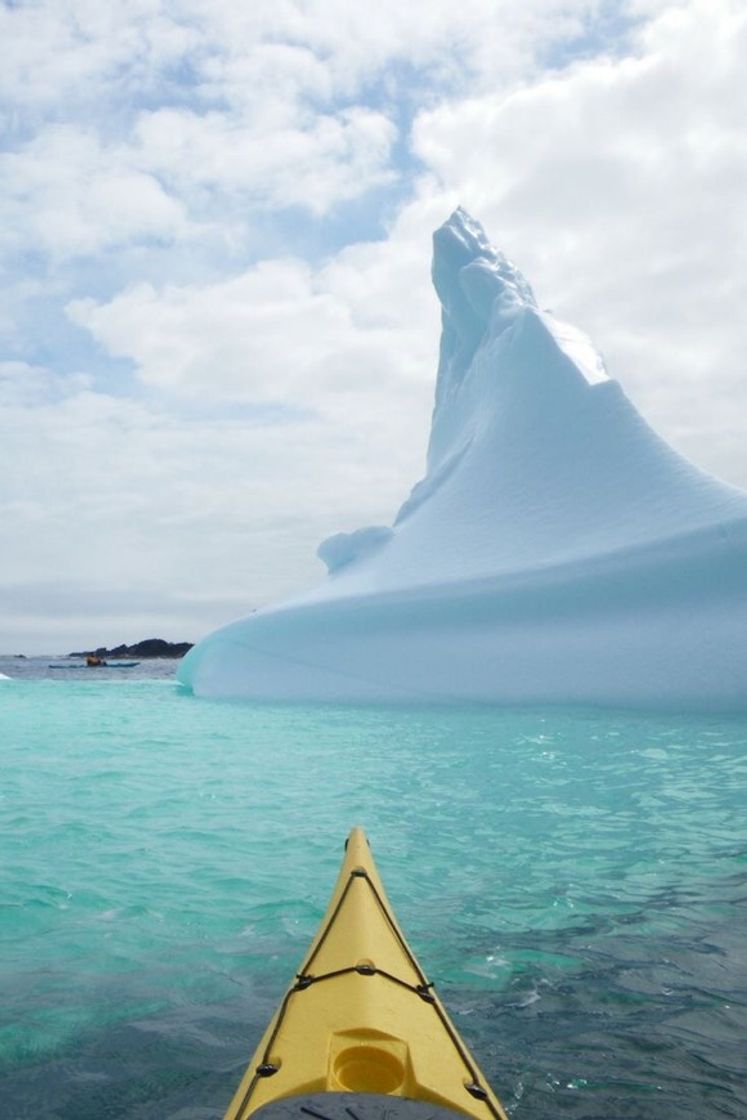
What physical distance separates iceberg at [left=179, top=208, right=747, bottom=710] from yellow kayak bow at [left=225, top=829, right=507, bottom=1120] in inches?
369

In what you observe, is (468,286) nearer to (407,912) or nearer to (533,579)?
(533,579)

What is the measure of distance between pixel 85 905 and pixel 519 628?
910cm

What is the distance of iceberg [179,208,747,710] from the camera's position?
1105cm

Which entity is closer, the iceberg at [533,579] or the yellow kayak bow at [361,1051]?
the yellow kayak bow at [361,1051]

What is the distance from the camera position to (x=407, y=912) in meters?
3.43

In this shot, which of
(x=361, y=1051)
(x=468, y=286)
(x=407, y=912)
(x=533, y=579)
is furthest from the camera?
(x=468, y=286)

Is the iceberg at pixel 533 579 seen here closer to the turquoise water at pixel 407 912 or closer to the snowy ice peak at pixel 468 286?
the snowy ice peak at pixel 468 286

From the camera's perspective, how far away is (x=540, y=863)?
4.10m

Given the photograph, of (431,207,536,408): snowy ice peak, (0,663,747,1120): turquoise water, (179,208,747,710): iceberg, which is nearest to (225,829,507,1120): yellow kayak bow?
(0,663,747,1120): turquoise water

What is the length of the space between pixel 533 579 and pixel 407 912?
8715 millimetres

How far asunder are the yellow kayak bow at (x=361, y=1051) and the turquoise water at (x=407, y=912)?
26cm

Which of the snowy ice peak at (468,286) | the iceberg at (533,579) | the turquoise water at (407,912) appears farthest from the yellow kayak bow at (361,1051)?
the snowy ice peak at (468,286)

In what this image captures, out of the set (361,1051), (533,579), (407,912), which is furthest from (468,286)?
(361,1051)

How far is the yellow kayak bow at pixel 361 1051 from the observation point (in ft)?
5.18
